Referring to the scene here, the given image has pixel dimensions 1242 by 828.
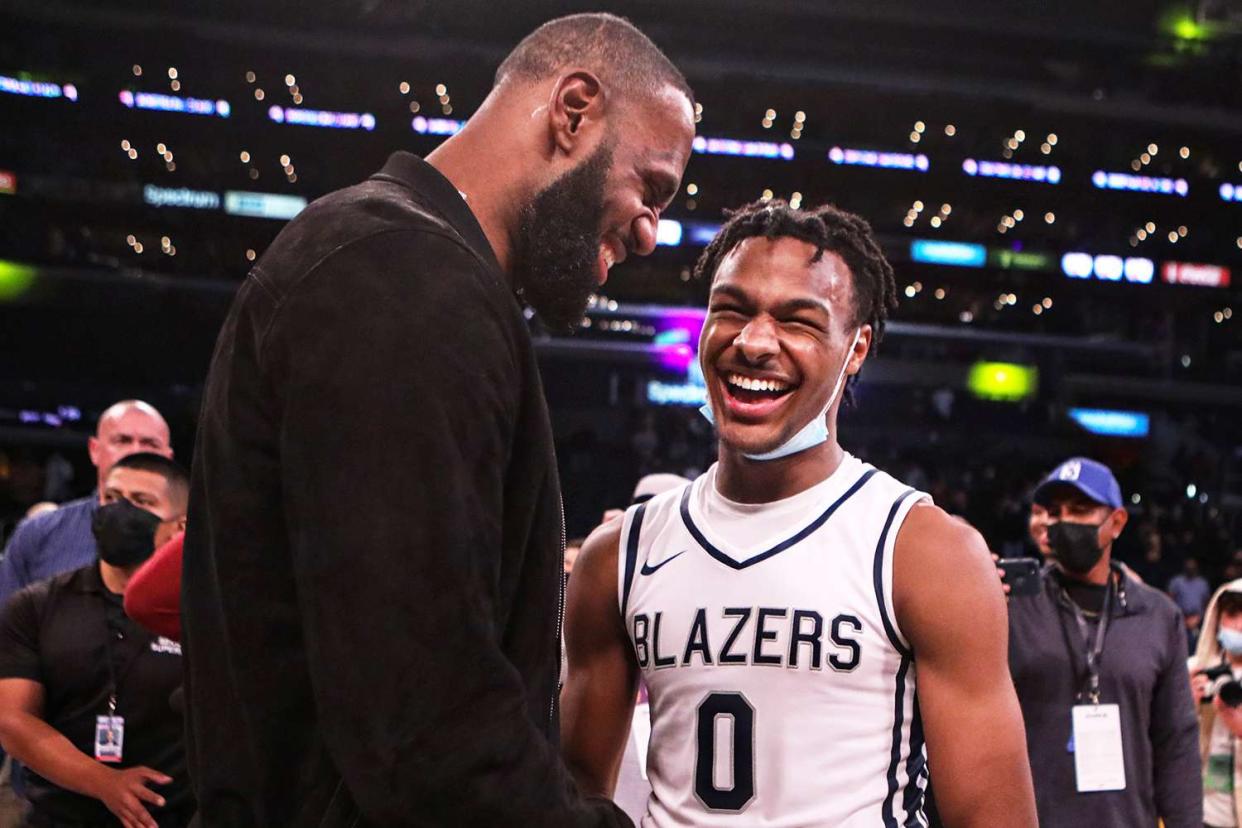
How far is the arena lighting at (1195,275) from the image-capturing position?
73.5ft

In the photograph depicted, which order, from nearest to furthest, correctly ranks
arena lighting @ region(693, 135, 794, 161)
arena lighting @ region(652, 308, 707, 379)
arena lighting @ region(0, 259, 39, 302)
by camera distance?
arena lighting @ region(0, 259, 39, 302) < arena lighting @ region(652, 308, 707, 379) < arena lighting @ region(693, 135, 794, 161)

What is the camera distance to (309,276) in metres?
1.17

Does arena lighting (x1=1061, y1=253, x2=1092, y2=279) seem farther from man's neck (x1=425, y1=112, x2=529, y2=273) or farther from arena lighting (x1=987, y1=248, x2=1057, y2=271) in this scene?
man's neck (x1=425, y1=112, x2=529, y2=273)

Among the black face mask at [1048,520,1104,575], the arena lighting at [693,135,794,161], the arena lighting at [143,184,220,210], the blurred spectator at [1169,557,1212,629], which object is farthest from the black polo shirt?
the arena lighting at [693,135,794,161]

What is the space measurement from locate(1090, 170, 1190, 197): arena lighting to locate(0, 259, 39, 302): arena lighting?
1732cm

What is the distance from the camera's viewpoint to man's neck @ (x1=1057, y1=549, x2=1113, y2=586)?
13.8 ft

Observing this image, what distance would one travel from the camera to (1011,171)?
22766 mm

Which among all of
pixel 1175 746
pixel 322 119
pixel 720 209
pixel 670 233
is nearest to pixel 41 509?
pixel 1175 746

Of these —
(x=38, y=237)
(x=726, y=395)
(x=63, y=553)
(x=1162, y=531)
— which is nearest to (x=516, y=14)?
(x=38, y=237)

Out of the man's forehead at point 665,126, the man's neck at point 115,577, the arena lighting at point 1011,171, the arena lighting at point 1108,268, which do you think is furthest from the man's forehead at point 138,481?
the arena lighting at point 1011,171

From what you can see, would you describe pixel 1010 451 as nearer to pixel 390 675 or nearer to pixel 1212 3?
pixel 1212 3

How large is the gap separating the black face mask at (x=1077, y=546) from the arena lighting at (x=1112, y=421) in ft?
61.1

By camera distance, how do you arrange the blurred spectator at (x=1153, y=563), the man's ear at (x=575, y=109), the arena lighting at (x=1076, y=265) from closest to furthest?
the man's ear at (x=575, y=109)
the blurred spectator at (x=1153, y=563)
the arena lighting at (x=1076, y=265)

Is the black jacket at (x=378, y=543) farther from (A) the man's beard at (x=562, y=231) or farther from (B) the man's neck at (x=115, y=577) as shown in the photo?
(B) the man's neck at (x=115, y=577)
